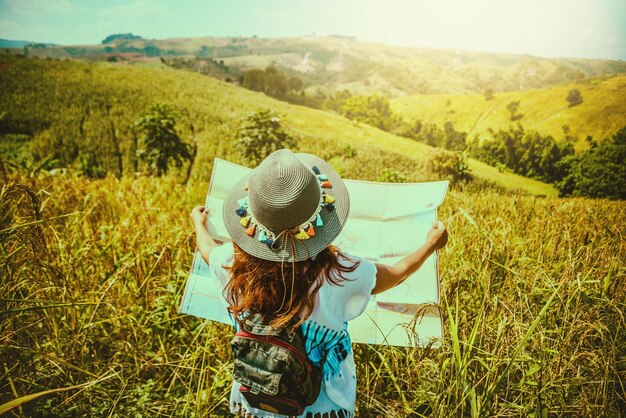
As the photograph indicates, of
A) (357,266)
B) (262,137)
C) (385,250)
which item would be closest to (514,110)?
(262,137)

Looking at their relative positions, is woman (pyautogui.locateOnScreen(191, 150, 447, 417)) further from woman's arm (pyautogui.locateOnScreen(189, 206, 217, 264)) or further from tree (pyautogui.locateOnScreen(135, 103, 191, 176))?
tree (pyautogui.locateOnScreen(135, 103, 191, 176))

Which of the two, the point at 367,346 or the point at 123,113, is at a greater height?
the point at 123,113

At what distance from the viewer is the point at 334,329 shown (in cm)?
117

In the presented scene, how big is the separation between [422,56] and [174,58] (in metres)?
7.58

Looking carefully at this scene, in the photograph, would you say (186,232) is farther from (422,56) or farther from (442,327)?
(422,56)

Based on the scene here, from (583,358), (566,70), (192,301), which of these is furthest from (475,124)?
(192,301)

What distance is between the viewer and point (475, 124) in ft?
18.4

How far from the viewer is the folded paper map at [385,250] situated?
1844 mm

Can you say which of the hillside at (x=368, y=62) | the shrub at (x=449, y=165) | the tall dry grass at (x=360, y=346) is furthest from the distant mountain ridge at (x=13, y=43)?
the shrub at (x=449, y=165)

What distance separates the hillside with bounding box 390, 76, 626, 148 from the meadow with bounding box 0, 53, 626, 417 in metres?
0.82

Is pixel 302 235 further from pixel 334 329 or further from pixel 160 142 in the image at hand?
pixel 160 142

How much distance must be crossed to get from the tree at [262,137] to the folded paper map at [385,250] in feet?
15.6

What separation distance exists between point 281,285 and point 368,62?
7.09m

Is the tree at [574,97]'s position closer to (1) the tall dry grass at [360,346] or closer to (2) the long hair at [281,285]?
(1) the tall dry grass at [360,346]
